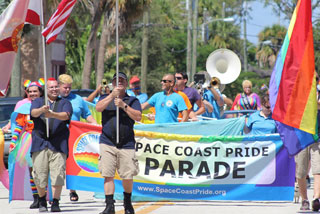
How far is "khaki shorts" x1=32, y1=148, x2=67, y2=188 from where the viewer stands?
412 inches

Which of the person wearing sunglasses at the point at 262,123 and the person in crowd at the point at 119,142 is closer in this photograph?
the person in crowd at the point at 119,142

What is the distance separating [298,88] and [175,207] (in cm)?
239

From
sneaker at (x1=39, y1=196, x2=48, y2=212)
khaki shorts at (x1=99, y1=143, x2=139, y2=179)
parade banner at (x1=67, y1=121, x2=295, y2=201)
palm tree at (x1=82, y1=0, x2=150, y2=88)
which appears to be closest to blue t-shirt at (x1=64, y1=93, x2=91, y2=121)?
parade banner at (x1=67, y1=121, x2=295, y2=201)

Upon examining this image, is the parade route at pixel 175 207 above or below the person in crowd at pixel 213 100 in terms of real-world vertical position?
below

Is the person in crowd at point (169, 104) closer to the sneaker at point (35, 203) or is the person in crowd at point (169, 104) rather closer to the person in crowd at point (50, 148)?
the person in crowd at point (50, 148)

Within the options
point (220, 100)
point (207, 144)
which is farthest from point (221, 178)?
point (220, 100)

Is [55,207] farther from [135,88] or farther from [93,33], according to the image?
[93,33]

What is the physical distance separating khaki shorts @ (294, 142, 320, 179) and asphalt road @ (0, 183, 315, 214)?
52 centimetres

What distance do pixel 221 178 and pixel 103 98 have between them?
2.51m

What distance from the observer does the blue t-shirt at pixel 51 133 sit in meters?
A: 10.5

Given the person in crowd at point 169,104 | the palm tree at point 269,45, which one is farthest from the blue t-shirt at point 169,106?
the palm tree at point 269,45

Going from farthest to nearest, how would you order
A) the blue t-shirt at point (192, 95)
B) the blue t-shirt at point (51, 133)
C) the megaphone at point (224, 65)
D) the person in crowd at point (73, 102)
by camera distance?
the megaphone at point (224, 65) < the blue t-shirt at point (192, 95) < the person in crowd at point (73, 102) < the blue t-shirt at point (51, 133)

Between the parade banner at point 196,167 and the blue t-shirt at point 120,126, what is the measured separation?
1.73 metres

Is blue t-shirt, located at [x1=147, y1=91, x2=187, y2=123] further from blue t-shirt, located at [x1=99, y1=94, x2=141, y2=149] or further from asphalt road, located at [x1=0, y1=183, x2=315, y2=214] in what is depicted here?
blue t-shirt, located at [x1=99, y1=94, x2=141, y2=149]
